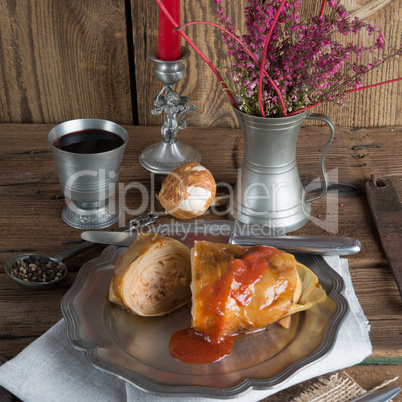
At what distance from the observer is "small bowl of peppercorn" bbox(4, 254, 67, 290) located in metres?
0.83

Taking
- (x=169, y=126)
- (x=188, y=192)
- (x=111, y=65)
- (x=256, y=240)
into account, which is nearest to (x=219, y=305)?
(x=256, y=240)

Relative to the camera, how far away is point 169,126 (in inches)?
44.3

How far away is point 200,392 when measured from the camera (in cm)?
63

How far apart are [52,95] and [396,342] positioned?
0.95 meters

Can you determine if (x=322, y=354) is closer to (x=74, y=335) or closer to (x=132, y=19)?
(x=74, y=335)

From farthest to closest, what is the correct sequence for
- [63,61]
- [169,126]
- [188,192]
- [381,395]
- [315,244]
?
[63,61] → [169,126] → [188,192] → [315,244] → [381,395]

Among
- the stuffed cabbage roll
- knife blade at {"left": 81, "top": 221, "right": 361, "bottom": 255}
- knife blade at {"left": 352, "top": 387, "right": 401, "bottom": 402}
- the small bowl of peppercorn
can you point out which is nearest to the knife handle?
knife blade at {"left": 81, "top": 221, "right": 361, "bottom": 255}

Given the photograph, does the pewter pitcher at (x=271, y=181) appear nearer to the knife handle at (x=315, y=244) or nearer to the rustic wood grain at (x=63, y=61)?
the knife handle at (x=315, y=244)

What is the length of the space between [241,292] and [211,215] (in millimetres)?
323

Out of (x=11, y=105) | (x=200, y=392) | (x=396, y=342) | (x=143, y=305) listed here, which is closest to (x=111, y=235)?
(x=143, y=305)

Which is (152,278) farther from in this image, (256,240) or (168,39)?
(168,39)

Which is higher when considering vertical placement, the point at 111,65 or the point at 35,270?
the point at 111,65

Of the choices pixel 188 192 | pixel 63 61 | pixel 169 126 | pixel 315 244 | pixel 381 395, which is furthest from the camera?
pixel 63 61

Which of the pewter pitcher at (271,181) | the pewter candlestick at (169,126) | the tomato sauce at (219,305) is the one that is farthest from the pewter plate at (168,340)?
Answer: the pewter candlestick at (169,126)
